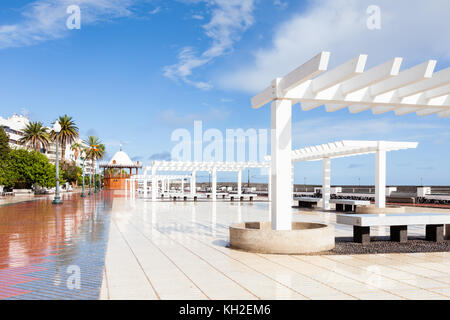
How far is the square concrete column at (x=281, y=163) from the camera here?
7.43 meters

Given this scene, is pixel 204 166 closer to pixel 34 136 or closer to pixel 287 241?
pixel 287 241

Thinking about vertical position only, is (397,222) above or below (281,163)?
below

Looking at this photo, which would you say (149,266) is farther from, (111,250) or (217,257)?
(111,250)

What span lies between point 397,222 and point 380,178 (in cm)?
818

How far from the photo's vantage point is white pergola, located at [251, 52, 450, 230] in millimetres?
6789

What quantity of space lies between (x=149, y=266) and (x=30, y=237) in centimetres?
486

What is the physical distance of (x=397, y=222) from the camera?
25.6 feet

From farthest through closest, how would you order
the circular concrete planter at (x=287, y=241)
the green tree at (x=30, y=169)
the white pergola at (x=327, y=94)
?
the green tree at (x=30, y=169)
the circular concrete planter at (x=287, y=241)
the white pergola at (x=327, y=94)

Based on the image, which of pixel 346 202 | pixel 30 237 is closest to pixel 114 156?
pixel 346 202

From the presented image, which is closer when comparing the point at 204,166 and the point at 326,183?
the point at 326,183

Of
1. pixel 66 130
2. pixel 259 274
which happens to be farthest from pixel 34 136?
pixel 259 274

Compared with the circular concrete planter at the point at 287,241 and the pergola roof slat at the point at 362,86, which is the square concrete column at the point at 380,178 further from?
the circular concrete planter at the point at 287,241

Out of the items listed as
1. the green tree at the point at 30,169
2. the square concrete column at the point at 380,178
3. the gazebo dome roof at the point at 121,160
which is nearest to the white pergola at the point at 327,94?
the square concrete column at the point at 380,178
